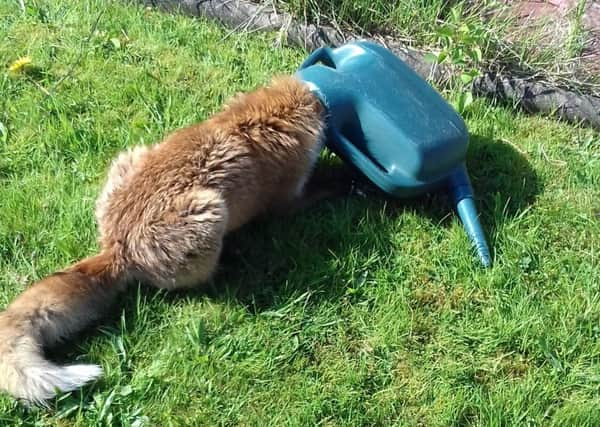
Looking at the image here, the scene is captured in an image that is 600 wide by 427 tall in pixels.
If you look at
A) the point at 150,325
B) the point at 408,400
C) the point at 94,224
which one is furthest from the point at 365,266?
the point at 94,224

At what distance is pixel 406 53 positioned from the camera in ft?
15.7

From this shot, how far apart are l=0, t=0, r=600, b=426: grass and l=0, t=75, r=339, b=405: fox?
12 centimetres

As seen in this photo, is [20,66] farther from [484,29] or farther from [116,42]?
[484,29]

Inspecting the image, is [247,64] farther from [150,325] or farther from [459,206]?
[150,325]

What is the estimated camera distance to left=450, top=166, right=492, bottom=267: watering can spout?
11.9 feet

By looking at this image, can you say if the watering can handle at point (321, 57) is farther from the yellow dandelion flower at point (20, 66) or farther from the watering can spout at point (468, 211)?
the yellow dandelion flower at point (20, 66)

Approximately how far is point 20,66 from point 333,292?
2338 millimetres

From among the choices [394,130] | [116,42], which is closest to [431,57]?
[394,130]

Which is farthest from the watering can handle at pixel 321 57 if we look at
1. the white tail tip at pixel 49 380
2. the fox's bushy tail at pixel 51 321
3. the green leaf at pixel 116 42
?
the white tail tip at pixel 49 380

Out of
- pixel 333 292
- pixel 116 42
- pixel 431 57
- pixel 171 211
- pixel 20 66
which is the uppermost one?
pixel 20 66

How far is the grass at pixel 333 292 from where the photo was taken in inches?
122

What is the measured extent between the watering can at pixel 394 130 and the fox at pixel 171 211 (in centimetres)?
11

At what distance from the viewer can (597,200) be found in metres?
4.02

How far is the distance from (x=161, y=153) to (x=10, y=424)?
1.24 metres
